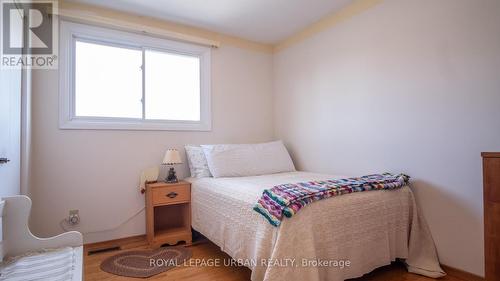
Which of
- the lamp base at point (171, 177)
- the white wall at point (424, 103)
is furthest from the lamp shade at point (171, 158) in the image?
the white wall at point (424, 103)

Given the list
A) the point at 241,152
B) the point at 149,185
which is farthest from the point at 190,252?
the point at 241,152

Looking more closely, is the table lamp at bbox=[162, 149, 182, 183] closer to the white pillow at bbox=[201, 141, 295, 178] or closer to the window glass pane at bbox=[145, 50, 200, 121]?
the white pillow at bbox=[201, 141, 295, 178]

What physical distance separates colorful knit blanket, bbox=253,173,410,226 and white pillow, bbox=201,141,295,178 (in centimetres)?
107

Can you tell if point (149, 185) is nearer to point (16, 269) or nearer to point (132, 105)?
point (132, 105)

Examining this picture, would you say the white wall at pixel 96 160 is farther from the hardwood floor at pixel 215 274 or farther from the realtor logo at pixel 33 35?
the hardwood floor at pixel 215 274

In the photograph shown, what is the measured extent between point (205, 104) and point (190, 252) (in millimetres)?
1634

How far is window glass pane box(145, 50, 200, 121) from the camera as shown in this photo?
2881 mm

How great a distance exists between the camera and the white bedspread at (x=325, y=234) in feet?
4.68

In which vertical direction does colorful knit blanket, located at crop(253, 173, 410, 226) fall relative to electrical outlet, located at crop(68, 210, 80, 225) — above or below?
above

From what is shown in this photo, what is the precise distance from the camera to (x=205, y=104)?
3133mm

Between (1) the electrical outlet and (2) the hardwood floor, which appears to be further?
(1) the electrical outlet

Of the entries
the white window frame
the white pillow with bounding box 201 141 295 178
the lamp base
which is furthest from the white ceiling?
the lamp base

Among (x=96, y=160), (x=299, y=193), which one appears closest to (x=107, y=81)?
(x=96, y=160)

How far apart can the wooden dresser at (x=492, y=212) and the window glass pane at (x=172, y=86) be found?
2.60m
